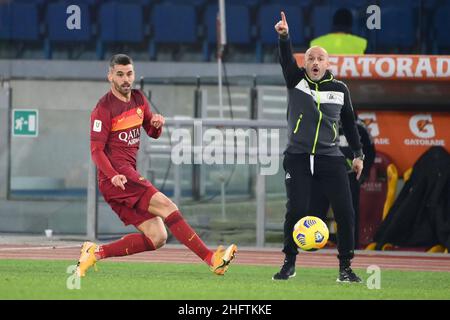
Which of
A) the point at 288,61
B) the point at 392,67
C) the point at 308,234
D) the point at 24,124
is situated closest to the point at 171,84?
the point at 24,124

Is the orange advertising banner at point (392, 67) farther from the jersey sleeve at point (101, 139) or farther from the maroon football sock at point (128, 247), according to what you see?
the jersey sleeve at point (101, 139)

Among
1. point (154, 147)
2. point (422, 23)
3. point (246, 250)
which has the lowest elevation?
point (246, 250)

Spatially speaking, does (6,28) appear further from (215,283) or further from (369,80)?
(215,283)

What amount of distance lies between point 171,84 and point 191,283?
11852mm

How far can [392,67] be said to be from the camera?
14.4 meters

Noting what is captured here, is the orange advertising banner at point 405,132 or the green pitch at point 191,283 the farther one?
the orange advertising banner at point 405,132

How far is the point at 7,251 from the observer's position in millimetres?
13773

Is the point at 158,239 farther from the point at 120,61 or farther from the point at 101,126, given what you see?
the point at 120,61

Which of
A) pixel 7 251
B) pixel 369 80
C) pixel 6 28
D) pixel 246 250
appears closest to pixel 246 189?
pixel 246 250

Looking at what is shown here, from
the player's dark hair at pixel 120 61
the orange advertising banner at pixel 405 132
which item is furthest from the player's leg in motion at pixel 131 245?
the orange advertising banner at pixel 405 132

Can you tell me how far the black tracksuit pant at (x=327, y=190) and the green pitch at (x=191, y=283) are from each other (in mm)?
392

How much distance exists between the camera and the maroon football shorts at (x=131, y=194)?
9688 mm

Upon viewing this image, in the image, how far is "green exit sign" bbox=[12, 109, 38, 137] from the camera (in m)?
16.9
